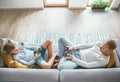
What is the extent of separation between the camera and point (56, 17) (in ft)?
12.8

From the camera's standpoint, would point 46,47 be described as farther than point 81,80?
Yes

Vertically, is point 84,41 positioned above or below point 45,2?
below

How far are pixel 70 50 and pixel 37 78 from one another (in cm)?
69

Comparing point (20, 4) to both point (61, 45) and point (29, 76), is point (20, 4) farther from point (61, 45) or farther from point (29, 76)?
point (29, 76)

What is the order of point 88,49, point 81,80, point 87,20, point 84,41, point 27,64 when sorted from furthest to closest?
point 87,20, point 84,41, point 88,49, point 27,64, point 81,80

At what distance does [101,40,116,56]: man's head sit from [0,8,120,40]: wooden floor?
4.62 ft

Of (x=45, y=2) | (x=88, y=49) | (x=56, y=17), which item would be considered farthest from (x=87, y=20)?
(x=88, y=49)

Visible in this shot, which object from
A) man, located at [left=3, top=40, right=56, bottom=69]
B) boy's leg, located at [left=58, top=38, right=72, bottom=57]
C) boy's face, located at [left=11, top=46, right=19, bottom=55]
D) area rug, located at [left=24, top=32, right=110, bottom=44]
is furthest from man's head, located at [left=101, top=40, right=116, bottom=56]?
area rug, located at [left=24, top=32, right=110, bottom=44]

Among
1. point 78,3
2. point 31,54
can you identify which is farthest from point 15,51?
point 78,3

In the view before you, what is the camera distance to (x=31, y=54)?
89.5 inches

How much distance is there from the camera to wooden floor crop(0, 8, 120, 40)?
354 centimetres

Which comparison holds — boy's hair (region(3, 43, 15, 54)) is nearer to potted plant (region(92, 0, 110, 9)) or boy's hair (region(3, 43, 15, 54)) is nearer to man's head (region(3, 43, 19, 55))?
man's head (region(3, 43, 19, 55))

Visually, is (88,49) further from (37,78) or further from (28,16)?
(28,16)

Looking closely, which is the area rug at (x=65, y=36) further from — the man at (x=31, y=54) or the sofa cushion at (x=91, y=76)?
the sofa cushion at (x=91, y=76)
